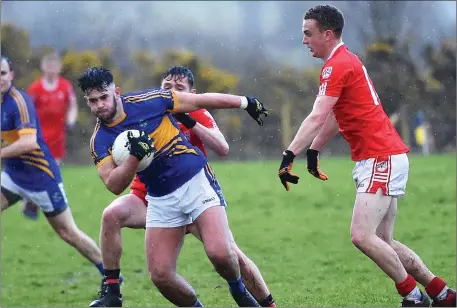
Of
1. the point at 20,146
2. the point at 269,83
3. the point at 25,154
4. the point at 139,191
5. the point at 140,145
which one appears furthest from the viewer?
the point at 269,83

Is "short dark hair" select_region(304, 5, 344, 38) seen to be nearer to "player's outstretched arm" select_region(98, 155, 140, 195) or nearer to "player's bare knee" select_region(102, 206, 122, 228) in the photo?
"player's outstretched arm" select_region(98, 155, 140, 195)

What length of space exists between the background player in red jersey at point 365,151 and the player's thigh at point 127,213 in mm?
1566

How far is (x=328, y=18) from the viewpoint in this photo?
6535mm

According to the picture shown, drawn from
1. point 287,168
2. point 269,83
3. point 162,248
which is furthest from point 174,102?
point 269,83

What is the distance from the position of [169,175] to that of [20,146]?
2857mm

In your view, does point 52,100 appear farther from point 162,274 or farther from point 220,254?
point 220,254

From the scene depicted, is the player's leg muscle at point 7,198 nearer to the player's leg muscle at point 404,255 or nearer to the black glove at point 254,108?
the black glove at point 254,108

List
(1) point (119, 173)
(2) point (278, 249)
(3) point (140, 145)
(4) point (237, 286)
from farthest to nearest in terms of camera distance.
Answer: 1. (2) point (278, 249)
2. (4) point (237, 286)
3. (1) point (119, 173)
4. (3) point (140, 145)

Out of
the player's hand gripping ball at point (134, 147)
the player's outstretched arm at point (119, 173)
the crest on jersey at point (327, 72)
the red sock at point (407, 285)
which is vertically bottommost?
the red sock at point (407, 285)

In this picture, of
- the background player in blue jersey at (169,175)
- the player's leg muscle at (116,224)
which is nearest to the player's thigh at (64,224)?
the player's leg muscle at (116,224)

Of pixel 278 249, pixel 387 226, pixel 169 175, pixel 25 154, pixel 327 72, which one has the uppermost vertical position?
pixel 327 72

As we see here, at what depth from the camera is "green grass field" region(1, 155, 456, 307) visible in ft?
26.8

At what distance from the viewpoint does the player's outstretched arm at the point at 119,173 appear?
5938mm

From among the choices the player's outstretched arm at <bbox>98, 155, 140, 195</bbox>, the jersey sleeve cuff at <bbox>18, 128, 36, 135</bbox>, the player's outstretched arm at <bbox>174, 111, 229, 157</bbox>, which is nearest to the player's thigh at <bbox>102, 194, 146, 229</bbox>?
the player's outstretched arm at <bbox>174, 111, 229, 157</bbox>
